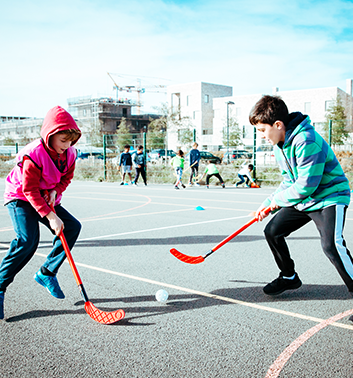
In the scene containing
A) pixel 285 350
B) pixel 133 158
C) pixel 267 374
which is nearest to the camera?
pixel 267 374

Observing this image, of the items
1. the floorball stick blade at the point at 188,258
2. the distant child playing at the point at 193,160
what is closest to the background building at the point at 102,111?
the distant child playing at the point at 193,160

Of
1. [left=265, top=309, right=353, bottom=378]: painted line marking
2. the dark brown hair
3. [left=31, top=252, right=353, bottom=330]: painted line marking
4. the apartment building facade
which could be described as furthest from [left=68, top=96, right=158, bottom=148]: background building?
[left=265, top=309, right=353, bottom=378]: painted line marking

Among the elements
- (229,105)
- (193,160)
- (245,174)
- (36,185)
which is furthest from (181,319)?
(229,105)

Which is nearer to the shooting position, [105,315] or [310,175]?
[310,175]

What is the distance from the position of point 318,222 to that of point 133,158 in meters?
15.8

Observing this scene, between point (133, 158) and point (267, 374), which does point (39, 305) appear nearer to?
point (267, 374)

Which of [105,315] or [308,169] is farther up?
[308,169]

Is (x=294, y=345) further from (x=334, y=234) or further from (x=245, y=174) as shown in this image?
(x=245, y=174)

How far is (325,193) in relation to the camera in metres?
3.20

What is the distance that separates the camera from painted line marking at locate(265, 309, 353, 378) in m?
2.43

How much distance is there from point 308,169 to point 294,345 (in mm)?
1252

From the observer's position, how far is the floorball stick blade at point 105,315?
10.3 feet

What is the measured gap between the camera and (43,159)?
332cm

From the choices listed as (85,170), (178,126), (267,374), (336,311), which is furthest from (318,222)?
(178,126)
